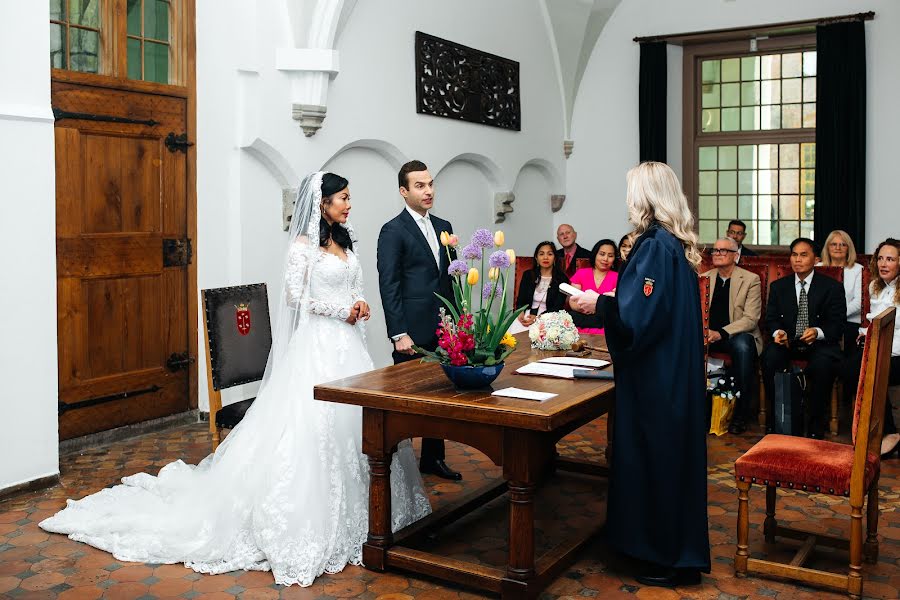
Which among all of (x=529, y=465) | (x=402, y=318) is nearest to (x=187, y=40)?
(x=402, y=318)

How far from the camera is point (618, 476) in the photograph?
3.72 m

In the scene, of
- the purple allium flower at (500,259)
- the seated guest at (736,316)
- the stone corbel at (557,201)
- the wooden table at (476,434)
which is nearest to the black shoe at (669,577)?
the wooden table at (476,434)

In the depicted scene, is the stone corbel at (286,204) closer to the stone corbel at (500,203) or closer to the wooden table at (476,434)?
the wooden table at (476,434)

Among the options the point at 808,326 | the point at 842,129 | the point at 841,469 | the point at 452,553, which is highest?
the point at 842,129

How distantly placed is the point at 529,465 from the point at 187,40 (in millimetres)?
4349

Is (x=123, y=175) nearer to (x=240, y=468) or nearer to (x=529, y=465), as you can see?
(x=240, y=468)

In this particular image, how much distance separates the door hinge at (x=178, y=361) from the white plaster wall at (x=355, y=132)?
295 mm

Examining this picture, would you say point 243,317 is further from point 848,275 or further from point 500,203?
point 500,203

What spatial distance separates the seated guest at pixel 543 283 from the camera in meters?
7.83

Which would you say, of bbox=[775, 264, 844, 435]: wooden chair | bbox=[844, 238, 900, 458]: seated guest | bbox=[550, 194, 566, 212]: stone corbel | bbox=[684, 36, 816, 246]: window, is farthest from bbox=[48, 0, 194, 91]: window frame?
bbox=[684, 36, 816, 246]: window

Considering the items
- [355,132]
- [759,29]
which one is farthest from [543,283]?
[759,29]

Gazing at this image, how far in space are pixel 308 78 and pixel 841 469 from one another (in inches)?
176

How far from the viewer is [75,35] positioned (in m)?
5.78

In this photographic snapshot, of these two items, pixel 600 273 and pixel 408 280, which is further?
pixel 600 273
